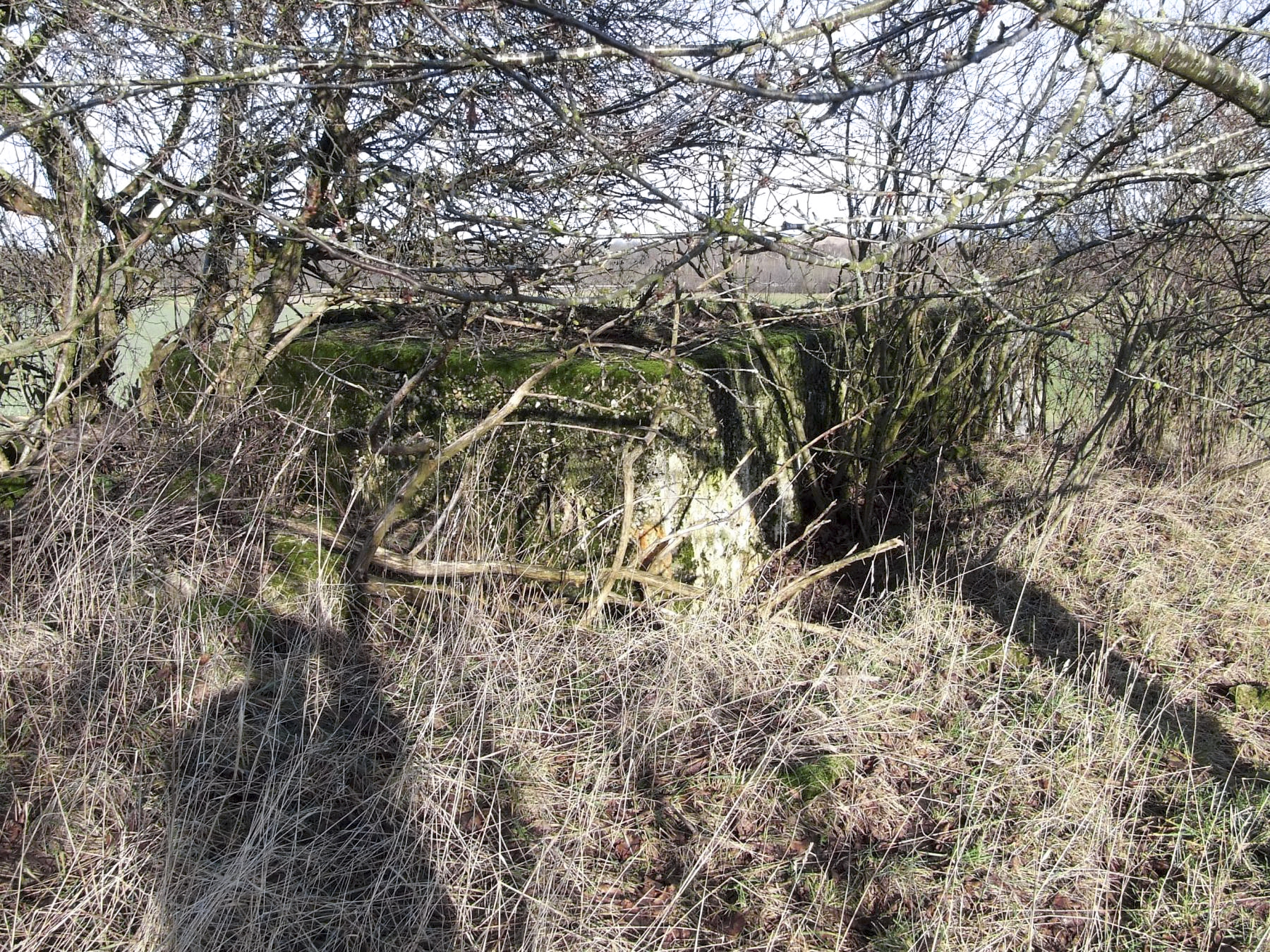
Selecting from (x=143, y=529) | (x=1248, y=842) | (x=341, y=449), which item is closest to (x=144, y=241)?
(x=341, y=449)

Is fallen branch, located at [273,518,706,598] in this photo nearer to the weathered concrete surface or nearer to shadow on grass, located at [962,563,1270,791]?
the weathered concrete surface

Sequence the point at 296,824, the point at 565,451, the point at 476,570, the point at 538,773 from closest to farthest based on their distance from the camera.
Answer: the point at 296,824 < the point at 538,773 < the point at 476,570 < the point at 565,451

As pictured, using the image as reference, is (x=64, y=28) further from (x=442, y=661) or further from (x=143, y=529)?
(x=442, y=661)

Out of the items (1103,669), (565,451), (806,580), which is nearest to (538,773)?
(565,451)

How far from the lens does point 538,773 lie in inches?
114

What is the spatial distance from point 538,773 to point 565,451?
1.41 metres

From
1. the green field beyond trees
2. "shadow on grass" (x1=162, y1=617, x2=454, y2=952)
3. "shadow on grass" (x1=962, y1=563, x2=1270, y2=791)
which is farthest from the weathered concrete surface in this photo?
"shadow on grass" (x1=962, y1=563, x2=1270, y2=791)

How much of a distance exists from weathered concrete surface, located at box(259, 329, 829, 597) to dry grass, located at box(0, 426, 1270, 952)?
36 centimetres

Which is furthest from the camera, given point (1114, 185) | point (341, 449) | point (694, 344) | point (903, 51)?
point (694, 344)

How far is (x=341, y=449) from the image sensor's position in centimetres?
420

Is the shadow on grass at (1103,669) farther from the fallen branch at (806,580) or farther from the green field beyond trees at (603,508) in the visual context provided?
the fallen branch at (806,580)

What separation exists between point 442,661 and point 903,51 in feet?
10.2

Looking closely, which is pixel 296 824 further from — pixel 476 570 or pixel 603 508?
pixel 603 508

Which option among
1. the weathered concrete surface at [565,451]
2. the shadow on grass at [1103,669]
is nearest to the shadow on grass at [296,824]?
the weathered concrete surface at [565,451]
